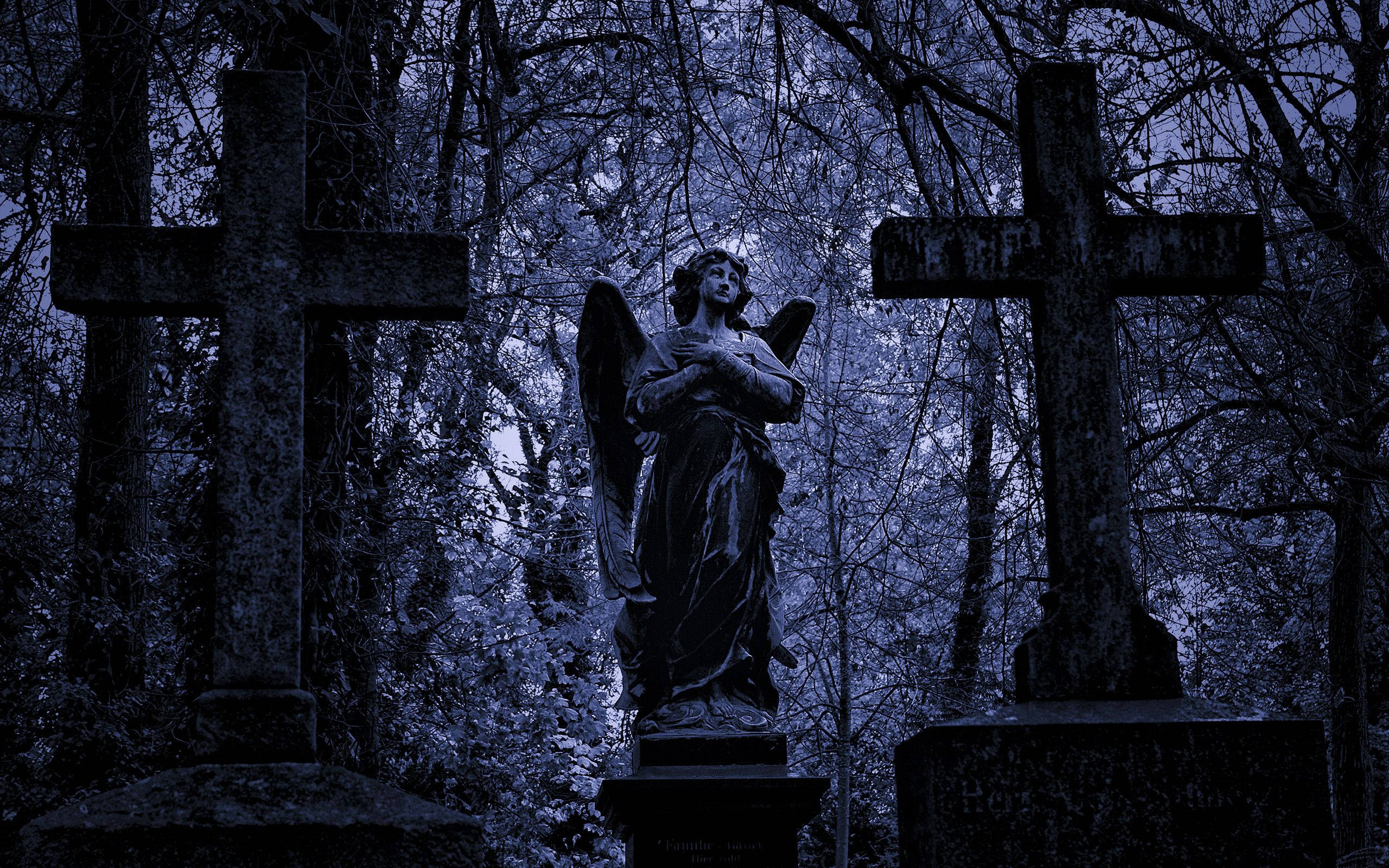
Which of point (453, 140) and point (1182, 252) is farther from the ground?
point (453, 140)

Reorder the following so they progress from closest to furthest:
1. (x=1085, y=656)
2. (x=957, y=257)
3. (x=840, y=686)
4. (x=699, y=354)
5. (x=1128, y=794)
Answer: (x=1128, y=794) < (x=1085, y=656) < (x=957, y=257) < (x=699, y=354) < (x=840, y=686)

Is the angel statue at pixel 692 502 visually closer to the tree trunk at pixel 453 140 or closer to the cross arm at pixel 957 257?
the tree trunk at pixel 453 140

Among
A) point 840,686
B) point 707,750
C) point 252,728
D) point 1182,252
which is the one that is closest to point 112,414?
point 707,750

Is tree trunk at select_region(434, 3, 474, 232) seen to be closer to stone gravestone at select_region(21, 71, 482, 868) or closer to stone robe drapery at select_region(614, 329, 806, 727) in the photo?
stone robe drapery at select_region(614, 329, 806, 727)

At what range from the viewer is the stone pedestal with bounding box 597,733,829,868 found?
5.23 m

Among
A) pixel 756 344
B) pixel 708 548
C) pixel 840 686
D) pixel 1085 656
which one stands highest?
pixel 756 344

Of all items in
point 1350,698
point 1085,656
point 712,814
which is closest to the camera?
point 1085,656

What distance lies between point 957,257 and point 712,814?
286 cm

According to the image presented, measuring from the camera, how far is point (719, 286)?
624 centimetres

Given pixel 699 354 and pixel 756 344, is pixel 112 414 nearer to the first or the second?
pixel 699 354

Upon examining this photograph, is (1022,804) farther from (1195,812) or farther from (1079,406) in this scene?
(1079,406)

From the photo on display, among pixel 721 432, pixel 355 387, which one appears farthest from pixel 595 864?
pixel 721 432

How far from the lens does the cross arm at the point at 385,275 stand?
320cm

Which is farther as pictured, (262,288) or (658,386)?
(658,386)
